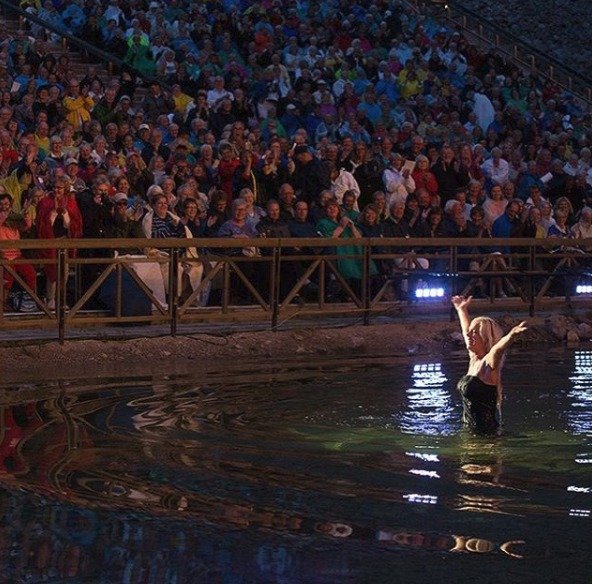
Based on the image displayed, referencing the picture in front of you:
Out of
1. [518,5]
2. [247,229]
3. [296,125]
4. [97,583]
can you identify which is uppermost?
[518,5]

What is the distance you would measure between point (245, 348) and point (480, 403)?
5.68 metres

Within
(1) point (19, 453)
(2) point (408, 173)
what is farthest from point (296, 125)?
(1) point (19, 453)

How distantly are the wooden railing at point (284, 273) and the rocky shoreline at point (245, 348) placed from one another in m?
0.36

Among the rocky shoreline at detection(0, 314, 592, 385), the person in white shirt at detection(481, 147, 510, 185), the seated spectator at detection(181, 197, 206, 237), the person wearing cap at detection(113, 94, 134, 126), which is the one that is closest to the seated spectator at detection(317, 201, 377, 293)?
the rocky shoreline at detection(0, 314, 592, 385)

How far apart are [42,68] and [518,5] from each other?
62.8 feet

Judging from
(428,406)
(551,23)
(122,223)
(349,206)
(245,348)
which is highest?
(551,23)

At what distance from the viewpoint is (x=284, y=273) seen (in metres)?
20.5

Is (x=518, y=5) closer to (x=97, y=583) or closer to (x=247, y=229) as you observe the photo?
(x=247, y=229)

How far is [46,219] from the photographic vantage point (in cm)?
1928

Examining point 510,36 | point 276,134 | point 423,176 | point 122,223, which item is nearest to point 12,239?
point 122,223

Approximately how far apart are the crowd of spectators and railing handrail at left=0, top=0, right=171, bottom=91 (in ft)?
0.37

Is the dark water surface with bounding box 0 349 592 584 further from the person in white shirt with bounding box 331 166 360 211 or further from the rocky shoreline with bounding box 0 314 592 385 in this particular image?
the person in white shirt with bounding box 331 166 360 211

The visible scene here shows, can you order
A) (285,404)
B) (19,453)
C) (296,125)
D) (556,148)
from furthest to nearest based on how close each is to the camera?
(556,148), (296,125), (285,404), (19,453)

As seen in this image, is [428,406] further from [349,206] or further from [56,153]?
[56,153]
